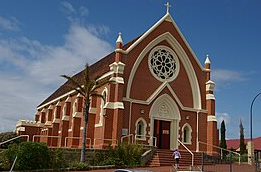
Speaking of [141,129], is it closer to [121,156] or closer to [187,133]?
[187,133]

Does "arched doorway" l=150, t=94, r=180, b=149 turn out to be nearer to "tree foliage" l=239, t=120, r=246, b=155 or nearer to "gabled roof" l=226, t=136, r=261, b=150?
"tree foliage" l=239, t=120, r=246, b=155

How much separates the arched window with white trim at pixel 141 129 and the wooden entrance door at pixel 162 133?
1.63 m

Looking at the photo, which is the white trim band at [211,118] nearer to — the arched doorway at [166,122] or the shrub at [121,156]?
the arched doorway at [166,122]

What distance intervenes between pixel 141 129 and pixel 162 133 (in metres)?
2.51

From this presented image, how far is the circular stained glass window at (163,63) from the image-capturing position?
1368 inches

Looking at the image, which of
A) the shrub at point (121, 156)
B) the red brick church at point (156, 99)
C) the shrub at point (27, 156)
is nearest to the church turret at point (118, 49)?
the red brick church at point (156, 99)

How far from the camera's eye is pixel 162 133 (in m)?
34.4

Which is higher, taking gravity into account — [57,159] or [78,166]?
[57,159]

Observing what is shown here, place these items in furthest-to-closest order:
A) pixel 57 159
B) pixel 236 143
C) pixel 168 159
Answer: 1. pixel 236 143
2. pixel 168 159
3. pixel 57 159

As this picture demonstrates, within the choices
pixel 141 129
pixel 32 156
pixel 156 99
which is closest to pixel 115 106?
pixel 141 129

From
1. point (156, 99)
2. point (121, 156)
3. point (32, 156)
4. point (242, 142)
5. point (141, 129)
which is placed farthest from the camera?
point (242, 142)

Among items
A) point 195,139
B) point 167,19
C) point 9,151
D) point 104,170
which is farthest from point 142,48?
point 9,151

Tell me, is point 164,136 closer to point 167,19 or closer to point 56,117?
point 167,19

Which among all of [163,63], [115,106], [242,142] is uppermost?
[163,63]
